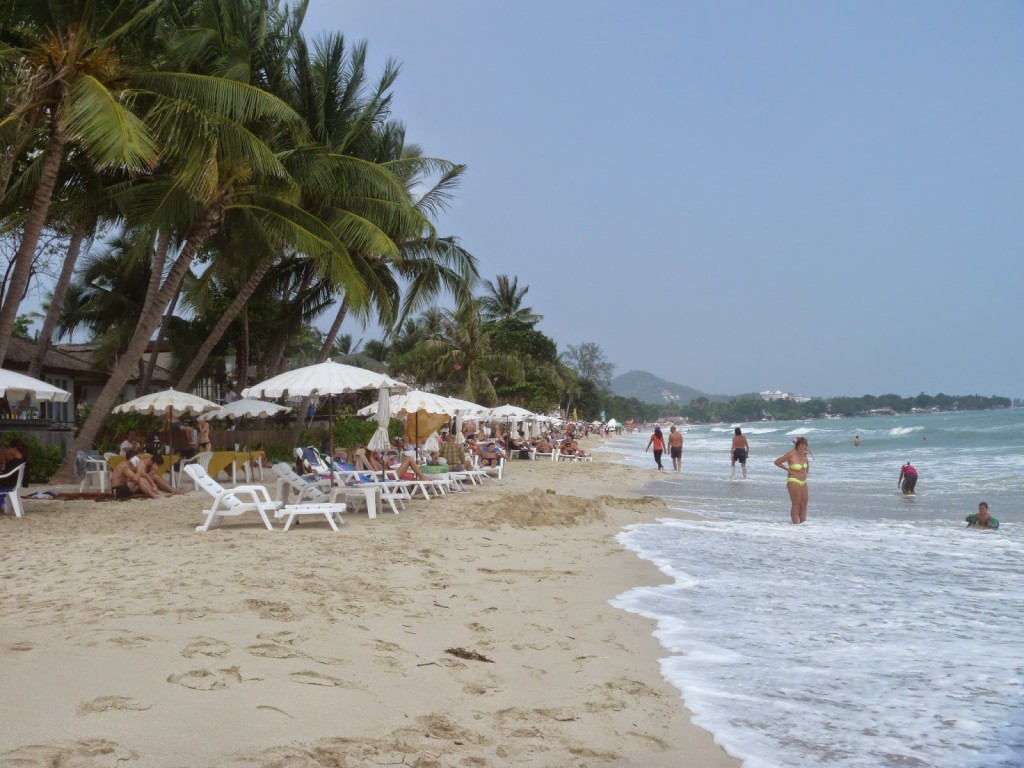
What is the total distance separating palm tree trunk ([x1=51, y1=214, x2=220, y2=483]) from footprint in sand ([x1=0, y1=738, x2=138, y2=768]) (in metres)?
11.8

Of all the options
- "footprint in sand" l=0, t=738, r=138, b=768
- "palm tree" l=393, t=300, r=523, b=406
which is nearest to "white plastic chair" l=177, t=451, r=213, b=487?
"footprint in sand" l=0, t=738, r=138, b=768

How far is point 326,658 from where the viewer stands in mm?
3945

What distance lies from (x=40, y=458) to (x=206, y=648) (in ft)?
42.0

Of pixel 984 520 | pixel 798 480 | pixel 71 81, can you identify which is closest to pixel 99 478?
pixel 71 81

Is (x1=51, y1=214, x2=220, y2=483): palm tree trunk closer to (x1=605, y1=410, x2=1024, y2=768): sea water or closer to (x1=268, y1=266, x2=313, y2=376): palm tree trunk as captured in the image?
(x1=268, y1=266, x2=313, y2=376): palm tree trunk

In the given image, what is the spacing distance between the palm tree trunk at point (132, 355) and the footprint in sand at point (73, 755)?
1176 cm

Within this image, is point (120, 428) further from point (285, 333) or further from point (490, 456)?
point (490, 456)

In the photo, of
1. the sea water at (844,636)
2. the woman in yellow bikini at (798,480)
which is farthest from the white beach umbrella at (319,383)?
the woman in yellow bikini at (798,480)

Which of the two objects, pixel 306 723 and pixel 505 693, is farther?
pixel 505 693

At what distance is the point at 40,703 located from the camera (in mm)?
3033

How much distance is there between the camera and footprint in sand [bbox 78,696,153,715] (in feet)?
9.89

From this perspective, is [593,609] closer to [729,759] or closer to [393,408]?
[729,759]

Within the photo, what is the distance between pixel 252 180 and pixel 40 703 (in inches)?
530

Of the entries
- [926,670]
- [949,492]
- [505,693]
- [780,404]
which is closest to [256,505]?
[505,693]
